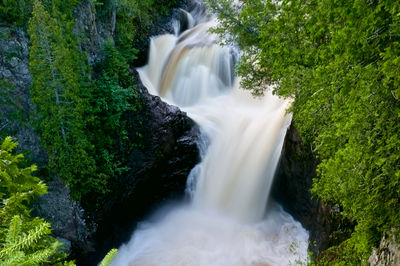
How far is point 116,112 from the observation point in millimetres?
10750

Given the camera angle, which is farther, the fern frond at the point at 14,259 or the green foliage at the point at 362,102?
the green foliage at the point at 362,102

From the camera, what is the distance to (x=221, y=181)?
12016 millimetres

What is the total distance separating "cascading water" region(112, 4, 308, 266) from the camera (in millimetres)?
10047

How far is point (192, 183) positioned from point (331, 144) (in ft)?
28.2

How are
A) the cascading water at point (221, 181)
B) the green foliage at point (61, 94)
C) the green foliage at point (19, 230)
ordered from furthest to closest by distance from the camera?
the cascading water at point (221, 181) < the green foliage at point (61, 94) < the green foliage at point (19, 230)

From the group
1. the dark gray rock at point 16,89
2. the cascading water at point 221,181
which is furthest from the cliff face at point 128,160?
the cascading water at point 221,181

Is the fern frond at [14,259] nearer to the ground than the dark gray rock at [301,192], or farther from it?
farther from it

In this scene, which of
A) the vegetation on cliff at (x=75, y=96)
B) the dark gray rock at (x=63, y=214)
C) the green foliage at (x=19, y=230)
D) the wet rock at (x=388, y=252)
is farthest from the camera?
the dark gray rock at (x=63, y=214)

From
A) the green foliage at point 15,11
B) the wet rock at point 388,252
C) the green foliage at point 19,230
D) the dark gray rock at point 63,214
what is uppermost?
the green foliage at point 15,11

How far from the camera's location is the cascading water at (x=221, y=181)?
396 inches

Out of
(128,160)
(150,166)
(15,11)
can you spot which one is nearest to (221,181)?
(150,166)

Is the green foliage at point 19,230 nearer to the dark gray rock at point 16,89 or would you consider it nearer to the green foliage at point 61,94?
the green foliage at point 61,94

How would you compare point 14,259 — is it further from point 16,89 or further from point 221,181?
point 221,181

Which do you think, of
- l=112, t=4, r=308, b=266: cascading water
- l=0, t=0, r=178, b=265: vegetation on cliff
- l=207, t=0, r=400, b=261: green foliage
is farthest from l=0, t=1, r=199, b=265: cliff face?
l=207, t=0, r=400, b=261: green foliage
